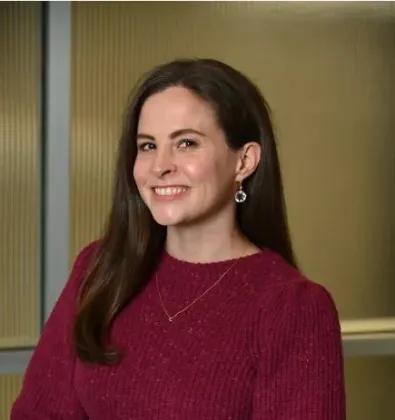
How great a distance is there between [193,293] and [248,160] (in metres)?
0.24

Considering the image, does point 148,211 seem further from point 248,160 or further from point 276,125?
point 276,125

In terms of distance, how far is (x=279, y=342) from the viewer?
47.3 inches

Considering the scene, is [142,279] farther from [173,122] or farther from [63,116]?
[63,116]

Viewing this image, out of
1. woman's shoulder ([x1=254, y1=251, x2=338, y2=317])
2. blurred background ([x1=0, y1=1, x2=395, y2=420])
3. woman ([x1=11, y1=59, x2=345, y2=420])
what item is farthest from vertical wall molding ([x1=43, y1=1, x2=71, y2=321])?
woman's shoulder ([x1=254, y1=251, x2=338, y2=317])

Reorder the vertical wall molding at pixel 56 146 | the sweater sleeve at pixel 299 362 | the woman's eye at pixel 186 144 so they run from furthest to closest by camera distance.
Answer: the vertical wall molding at pixel 56 146
the woman's eye at pixel 186 144
the sweater sleeve at pixel 299 362

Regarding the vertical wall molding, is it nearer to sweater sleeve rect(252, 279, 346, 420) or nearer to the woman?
the woman

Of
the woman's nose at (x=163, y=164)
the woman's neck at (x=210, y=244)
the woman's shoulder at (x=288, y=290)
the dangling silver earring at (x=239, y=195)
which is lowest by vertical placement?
the woman's shoulder at (x=288, y=290)

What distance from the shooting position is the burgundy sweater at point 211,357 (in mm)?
1194

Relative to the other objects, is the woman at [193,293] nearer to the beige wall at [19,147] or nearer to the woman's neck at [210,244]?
the woman's neck at [210,244]

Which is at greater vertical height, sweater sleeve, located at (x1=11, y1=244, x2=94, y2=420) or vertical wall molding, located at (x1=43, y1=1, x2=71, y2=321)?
vertical wall molding, located at (x1=43, y1=1, x2=71, y2=321)

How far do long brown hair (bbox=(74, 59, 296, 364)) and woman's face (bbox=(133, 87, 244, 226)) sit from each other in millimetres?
26

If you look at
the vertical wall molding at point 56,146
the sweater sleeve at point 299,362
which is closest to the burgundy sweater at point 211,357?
the sweater sleeve at point 299,362

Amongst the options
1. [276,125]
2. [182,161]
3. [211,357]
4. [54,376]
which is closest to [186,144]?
[182,161]

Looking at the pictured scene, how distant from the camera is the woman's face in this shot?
4.16ft
